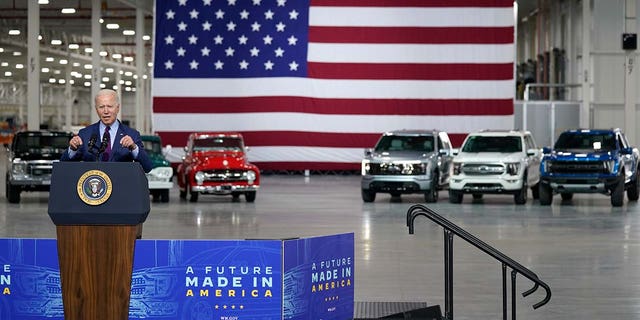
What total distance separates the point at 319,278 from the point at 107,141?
1.64 m

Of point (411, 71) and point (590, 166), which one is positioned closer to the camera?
point (590, 166)

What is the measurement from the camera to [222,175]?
30.2 meters

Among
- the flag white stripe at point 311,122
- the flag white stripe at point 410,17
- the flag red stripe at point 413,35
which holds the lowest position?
the flag white stripe at point 311,122

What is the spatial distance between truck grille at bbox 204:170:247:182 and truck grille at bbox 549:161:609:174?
7584 millimetres

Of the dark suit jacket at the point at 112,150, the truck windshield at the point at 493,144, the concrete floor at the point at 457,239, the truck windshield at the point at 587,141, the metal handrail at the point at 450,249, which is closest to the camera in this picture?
the dark suit jacket at the point at 112,150

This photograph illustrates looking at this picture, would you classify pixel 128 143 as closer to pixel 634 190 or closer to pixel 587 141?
pixel 587 141

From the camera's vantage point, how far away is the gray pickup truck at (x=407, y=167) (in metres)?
30.2

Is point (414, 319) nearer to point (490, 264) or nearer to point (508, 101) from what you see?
point (490, 264)

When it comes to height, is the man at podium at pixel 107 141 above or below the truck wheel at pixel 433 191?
above

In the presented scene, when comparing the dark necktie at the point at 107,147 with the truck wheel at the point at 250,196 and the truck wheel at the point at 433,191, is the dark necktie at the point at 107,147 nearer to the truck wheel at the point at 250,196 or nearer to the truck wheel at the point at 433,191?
the truck wheel at the point at 433,191

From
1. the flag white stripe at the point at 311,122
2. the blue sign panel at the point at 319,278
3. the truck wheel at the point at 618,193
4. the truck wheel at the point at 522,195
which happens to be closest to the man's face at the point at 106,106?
the blue sign panel at the point at 319,278

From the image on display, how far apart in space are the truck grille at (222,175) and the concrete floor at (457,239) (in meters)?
0.64

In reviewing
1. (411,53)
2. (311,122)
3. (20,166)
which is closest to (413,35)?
(411,53)

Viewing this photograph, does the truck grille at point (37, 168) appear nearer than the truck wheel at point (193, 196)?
Yes
